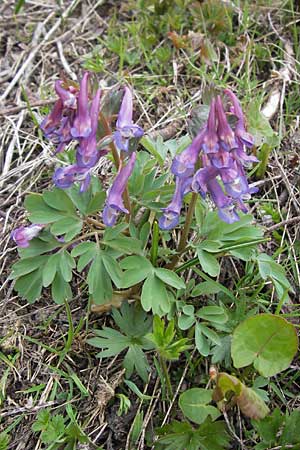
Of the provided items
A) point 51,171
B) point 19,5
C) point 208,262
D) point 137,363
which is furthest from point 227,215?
point 19,5

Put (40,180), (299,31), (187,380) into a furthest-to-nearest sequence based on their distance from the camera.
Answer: (299,31) → (40,180) → (187,380)

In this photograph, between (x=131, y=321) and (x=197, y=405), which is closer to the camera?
(x=197, y=405)

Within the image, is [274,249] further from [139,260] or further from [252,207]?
[139,260]

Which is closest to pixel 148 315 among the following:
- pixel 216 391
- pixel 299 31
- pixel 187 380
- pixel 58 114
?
pixel 187 380

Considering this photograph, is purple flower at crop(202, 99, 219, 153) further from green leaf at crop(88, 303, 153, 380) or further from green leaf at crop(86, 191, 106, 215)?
green leaf at crop(88, 303, 153, 380)

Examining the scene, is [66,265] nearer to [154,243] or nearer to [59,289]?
[59,289]
